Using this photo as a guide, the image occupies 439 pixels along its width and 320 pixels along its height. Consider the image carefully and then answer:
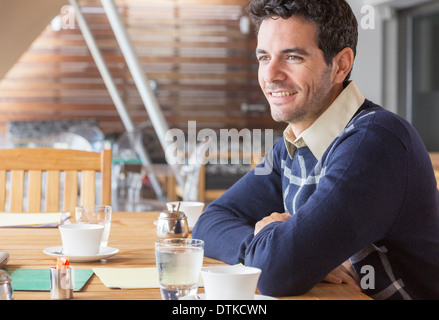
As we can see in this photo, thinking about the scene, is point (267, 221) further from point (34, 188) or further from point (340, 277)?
point (34, 188)

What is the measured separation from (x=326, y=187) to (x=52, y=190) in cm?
124

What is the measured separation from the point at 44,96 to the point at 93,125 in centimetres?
71

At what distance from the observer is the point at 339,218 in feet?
3.13

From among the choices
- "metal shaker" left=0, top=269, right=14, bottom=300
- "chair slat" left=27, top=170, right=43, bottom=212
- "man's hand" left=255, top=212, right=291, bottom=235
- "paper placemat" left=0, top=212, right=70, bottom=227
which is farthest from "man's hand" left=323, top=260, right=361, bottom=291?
"chair slat" left=27, top=170, right=43, bottom=212

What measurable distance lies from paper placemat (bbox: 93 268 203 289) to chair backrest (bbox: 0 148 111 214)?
0.98 meters

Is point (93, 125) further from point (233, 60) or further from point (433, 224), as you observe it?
point (433, 224)

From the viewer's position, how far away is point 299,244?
945 mm

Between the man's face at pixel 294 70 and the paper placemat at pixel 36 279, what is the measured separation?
1.71 feet

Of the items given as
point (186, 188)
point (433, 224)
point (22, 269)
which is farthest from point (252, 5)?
point (186, 188)

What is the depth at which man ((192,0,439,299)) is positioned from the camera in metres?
0.95

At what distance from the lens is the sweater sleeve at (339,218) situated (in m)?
0.93

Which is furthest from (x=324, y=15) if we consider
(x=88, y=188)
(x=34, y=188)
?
(x=34, y=188)

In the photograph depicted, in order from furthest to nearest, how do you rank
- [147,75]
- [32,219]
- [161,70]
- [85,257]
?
1. [161,70]
2. [147,75]
3. [32,219]
4. [85,257]
